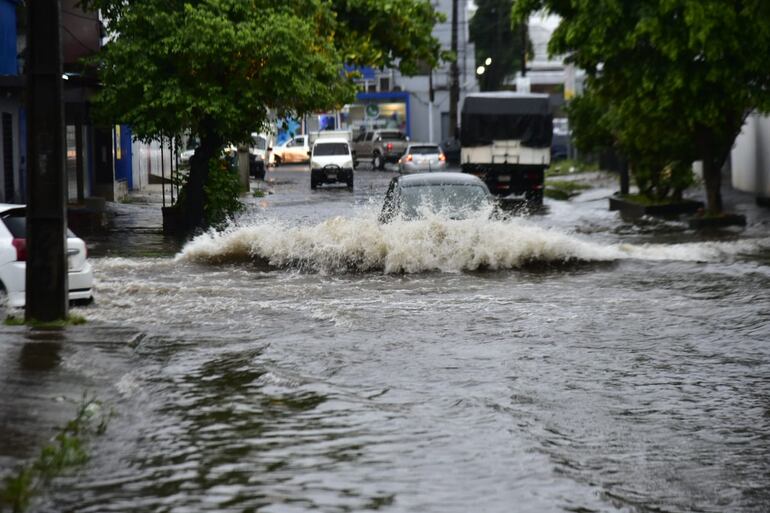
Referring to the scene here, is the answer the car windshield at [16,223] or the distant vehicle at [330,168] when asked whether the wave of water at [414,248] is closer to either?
the car windshield at [16,223]

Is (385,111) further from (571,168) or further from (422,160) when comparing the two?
(422,160)

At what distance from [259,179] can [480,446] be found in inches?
1863

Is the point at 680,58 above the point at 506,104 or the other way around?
above

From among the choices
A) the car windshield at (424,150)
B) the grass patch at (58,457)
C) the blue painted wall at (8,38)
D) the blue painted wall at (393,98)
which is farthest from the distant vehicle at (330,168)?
the blue painted wall at (393,98)

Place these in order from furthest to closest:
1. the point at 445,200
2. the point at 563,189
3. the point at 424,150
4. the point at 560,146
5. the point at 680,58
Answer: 1. the point at 560,146
2. the point at 424,150
3. the point at 563,189
4. the point at 680,58
5. the point at 445,200

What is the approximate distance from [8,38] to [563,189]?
22.9 metres

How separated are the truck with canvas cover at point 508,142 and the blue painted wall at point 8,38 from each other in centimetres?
1495

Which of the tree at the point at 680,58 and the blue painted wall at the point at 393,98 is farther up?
the blue painted wall at the point at 393,98

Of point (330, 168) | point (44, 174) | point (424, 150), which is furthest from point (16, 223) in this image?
point (424, 150)

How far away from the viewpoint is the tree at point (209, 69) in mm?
25172

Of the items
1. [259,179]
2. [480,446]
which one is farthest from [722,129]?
[259,179]

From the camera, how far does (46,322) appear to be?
523 inches

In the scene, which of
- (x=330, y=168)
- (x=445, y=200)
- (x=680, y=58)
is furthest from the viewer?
(x=330, y=168)

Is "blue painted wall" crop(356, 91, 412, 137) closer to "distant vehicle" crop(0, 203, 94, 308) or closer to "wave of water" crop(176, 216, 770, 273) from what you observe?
"wave of water" crop(176, 216, 770, 273)
